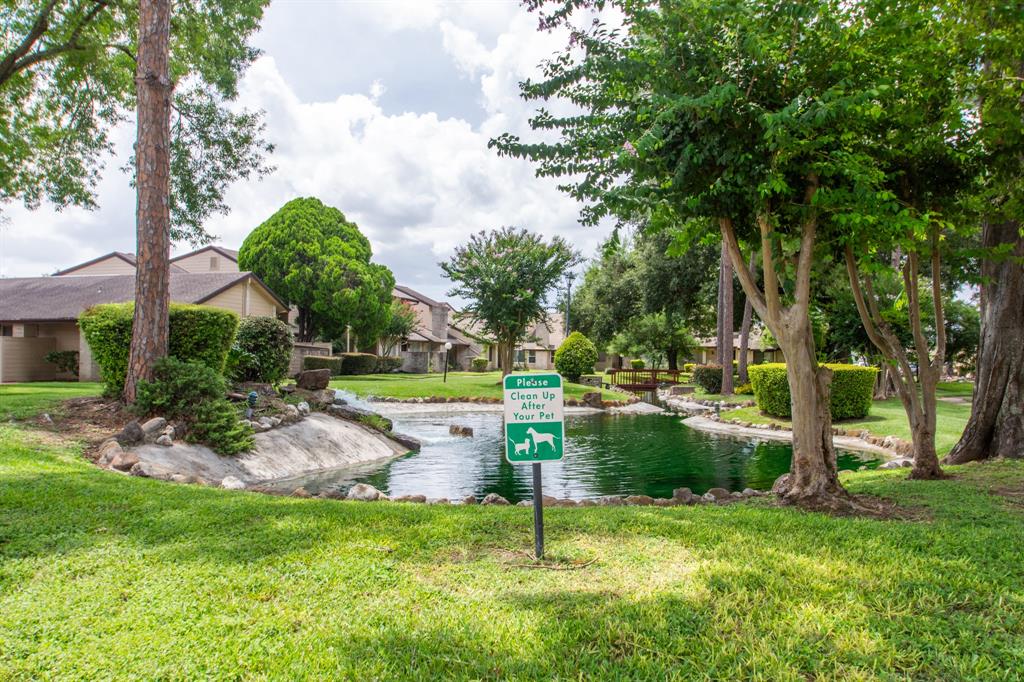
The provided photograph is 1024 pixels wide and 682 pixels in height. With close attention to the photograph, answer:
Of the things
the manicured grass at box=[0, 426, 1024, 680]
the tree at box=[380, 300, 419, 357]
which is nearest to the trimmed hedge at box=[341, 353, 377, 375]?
the tree at box=[380, 300, 419, 357]

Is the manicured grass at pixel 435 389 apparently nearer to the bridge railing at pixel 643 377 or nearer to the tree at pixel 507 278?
the tree at pixel 507 278

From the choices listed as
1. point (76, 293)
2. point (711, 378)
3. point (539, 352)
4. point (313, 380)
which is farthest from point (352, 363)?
point (539, 352)

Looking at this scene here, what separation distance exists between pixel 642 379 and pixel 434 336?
69.2 ft

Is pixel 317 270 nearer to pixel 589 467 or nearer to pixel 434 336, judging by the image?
pixel 434 336

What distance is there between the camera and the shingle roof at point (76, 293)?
20906 millimetres

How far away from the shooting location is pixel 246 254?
34281mm

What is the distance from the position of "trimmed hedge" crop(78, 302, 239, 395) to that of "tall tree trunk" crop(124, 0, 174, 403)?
37 cm

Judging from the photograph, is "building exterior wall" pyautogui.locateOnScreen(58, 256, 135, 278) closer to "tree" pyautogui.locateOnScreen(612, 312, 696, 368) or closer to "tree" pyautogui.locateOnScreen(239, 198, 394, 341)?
"tree" pyautogui.locateOnScreen(239, 198, 394, 341)

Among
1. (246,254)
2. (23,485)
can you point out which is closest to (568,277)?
(246,254)

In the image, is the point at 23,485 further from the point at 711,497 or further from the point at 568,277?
the point at 568,277

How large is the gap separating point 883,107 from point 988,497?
3.80 metres

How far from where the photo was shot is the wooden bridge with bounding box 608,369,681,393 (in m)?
33.2

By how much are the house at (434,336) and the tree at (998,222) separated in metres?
36.7

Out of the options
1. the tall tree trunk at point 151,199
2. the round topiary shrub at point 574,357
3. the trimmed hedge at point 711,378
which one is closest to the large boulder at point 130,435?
the tall tree trunk at point 151,199
